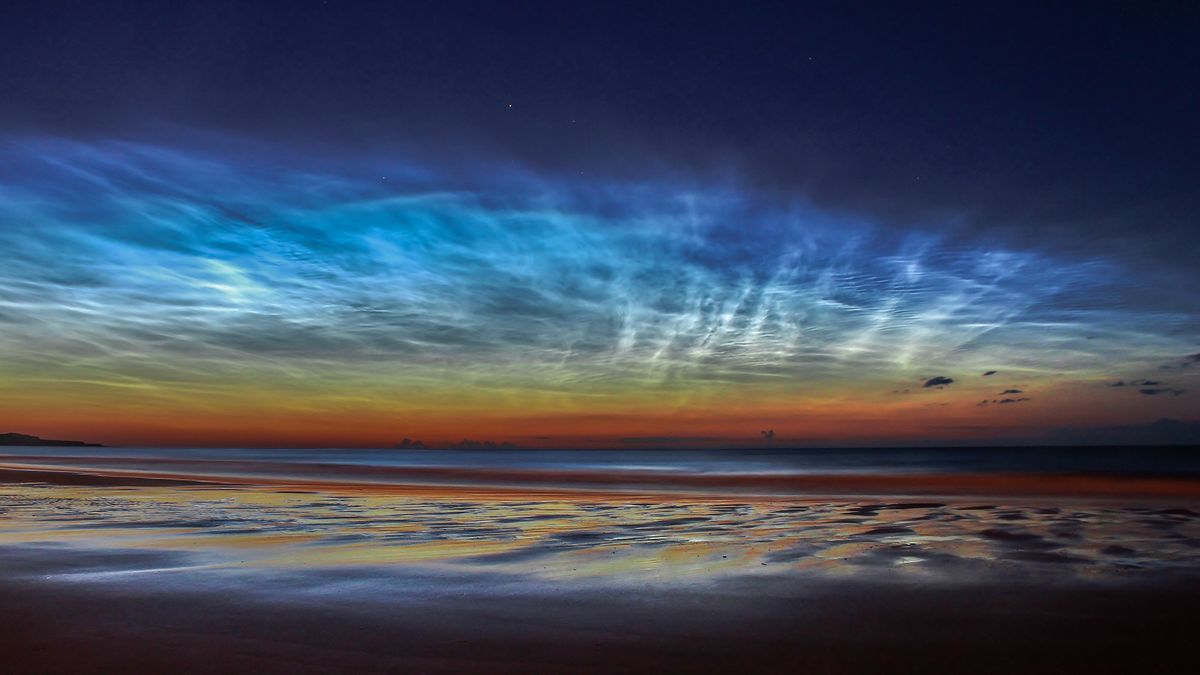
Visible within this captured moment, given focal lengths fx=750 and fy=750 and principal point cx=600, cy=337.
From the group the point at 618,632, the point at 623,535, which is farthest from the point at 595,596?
the point at 623,535

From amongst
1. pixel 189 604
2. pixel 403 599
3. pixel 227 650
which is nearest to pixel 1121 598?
pixel 403 599

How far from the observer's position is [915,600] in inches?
395

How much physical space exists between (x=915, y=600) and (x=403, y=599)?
22.3 ft

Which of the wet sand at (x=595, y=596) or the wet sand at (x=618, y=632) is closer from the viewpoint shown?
the wet sand at (x=618, y=632)

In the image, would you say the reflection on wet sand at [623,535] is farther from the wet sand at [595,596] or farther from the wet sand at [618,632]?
the wet sand at [618,632]

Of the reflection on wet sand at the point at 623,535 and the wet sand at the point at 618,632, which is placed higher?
the reflection on wet sand at the point at 623,535

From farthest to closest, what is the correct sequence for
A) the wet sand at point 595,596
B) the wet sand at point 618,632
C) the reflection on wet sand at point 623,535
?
the reflection on wet sand at point 623,535 → the wet sand at point 595,596 → the wet sand at point 618,632

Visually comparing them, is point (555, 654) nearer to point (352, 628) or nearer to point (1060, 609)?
point (352, 628)

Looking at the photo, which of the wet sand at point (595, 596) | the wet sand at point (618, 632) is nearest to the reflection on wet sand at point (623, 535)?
the wet sand at point (595, 596)

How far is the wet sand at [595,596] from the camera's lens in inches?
294

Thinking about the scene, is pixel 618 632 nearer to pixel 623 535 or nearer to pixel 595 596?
pixel 595 596

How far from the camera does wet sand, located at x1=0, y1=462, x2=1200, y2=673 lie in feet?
24.5

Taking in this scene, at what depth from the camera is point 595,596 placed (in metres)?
10.1

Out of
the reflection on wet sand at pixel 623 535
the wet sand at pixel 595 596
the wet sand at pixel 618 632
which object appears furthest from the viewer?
the reflection on wet sand at pixel 623 535
